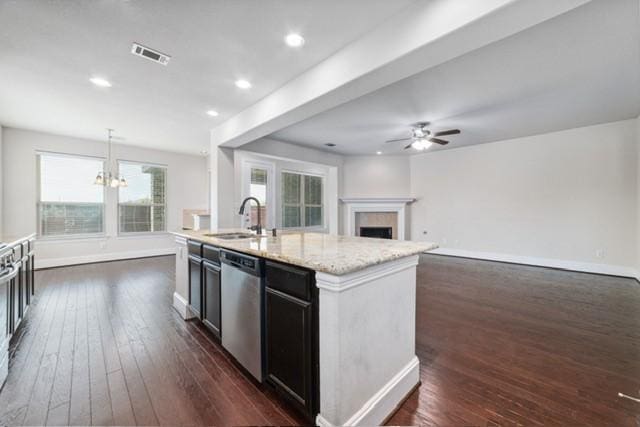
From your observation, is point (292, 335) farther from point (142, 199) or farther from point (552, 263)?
point (142, 199)

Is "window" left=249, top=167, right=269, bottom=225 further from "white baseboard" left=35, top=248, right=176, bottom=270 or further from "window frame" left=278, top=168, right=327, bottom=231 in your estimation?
"white baseboard" left=35, top=248, right=176, bottom=270

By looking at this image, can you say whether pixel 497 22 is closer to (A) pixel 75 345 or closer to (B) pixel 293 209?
(A) pixel 75 345

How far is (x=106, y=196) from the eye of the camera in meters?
5.84

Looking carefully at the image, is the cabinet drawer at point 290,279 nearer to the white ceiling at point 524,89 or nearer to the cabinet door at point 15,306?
the cabinet door at point 15,306

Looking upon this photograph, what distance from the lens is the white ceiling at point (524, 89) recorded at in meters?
2.13

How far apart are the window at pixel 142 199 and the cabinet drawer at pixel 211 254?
509cm

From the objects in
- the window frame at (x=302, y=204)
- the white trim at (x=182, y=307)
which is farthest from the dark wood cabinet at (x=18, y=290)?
the window frame at (x=302, y=204)

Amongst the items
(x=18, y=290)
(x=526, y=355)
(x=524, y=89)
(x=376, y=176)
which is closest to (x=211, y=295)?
(x=18, y=290)

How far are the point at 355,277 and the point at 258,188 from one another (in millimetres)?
4691

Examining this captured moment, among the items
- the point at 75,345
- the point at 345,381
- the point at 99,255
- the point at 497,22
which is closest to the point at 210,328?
the point at 75,345

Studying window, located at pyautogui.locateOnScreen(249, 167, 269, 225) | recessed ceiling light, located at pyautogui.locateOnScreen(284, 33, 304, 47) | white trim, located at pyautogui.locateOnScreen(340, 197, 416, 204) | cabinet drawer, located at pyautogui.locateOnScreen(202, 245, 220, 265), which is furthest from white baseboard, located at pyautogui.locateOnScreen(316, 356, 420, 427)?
white trim, located at pyautogui.locateOnScreen(340, 197, 416, 204)

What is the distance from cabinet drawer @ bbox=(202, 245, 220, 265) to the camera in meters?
2.18

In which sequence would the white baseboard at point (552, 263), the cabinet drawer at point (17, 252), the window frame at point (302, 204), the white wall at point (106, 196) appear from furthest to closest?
the window frame at point (302, 204) → the white wall at point (106, 196) → the white baseboard at point (552, 263) → the cabinet drawer at point (17, 252)

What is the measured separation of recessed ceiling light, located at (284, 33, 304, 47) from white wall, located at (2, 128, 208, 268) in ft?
18.5
